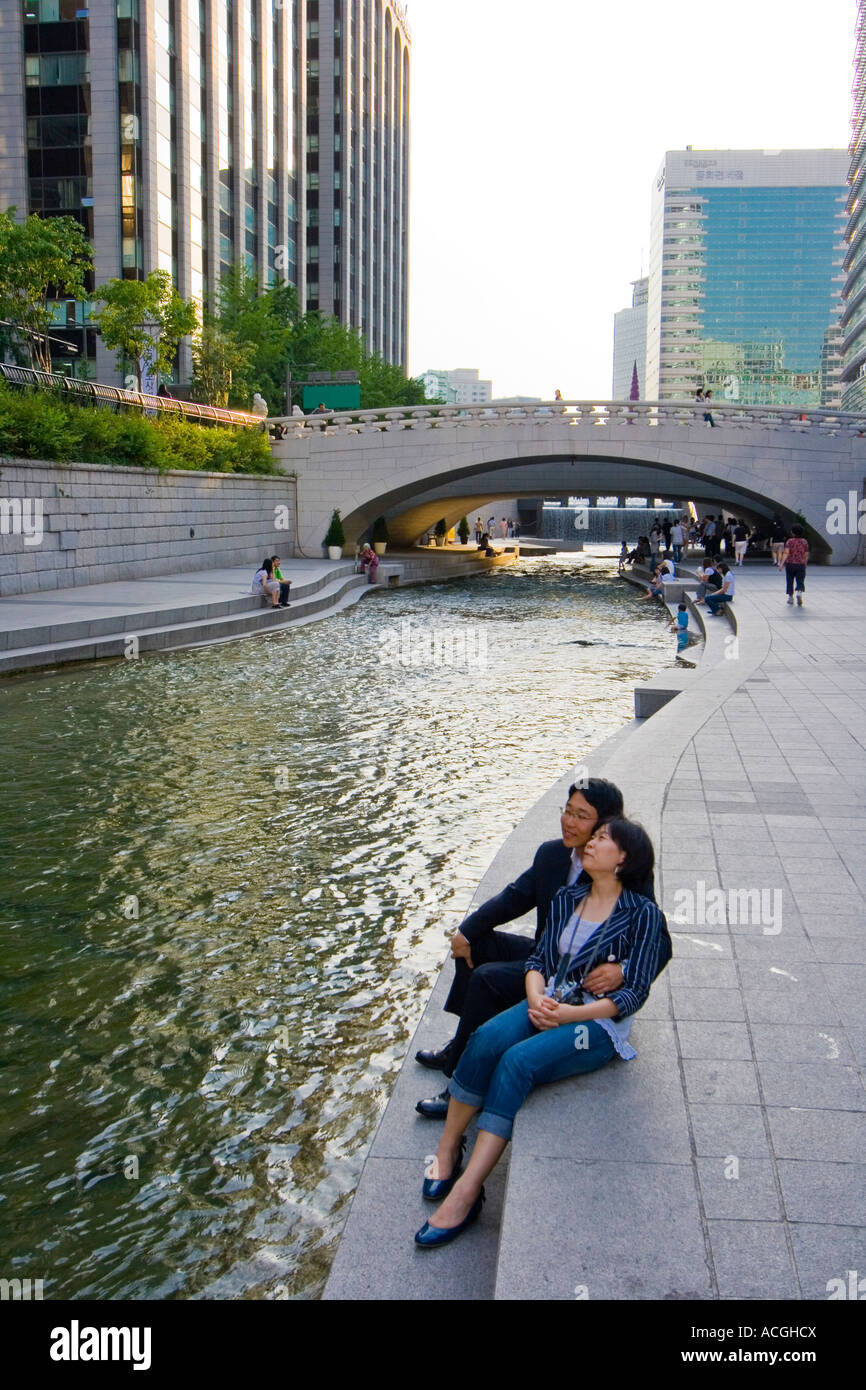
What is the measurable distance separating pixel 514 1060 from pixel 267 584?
1765 cm

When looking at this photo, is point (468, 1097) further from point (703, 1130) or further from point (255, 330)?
point (255, 330)

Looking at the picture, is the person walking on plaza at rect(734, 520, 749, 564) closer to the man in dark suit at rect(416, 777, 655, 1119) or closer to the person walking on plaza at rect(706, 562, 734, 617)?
the person walking on plaza at rect(706, 562, 734, 617)

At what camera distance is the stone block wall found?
1919 centimetres

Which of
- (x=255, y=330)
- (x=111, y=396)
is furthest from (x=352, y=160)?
(x=111, y=396)

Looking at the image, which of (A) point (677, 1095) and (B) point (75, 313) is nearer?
(A) point (677, 1095)

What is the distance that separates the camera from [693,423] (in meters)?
36.8

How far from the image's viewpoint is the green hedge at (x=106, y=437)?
19.8m

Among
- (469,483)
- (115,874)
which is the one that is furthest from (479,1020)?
(469,483)

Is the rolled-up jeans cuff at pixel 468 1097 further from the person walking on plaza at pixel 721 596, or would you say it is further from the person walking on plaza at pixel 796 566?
the person walking on plaza at pixel 796 566

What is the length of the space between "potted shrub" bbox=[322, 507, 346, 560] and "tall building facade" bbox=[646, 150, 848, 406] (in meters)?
129

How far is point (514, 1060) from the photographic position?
3.82 meters
